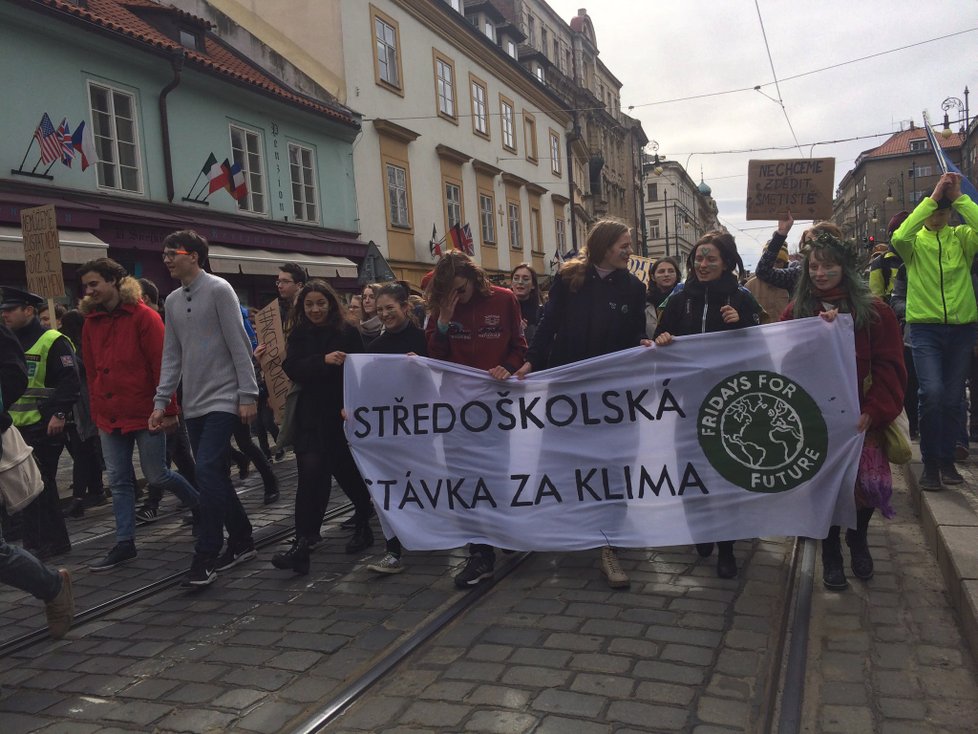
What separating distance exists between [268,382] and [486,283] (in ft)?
9.66

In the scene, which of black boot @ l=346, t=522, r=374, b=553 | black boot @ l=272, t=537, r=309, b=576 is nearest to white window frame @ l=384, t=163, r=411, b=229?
black boot @ l=346, t=522, r=374, b=553

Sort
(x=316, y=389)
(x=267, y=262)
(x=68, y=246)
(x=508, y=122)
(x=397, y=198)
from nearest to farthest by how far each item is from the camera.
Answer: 1. (x=316, y=389)
2. (x=68, y=246)
3. (x=267, y=262)
4. (x=397, y=198)
5. (x=508, y=122)

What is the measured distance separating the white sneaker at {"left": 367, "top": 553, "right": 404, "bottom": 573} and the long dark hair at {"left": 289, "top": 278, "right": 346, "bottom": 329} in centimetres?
151

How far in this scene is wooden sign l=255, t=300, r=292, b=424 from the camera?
7.21m

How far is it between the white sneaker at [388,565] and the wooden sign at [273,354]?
247cm

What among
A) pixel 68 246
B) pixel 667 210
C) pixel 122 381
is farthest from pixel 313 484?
pixel 667 210

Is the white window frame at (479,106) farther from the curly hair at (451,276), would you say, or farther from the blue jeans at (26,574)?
the blue jeans at (26,574)

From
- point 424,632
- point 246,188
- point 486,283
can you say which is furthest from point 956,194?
point 246,188

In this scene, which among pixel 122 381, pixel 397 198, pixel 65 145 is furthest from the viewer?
pixel 397 198

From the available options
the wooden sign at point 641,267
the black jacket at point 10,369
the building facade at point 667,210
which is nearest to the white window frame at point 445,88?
the wooden sign at point 641,267

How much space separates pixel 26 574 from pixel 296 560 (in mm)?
1508

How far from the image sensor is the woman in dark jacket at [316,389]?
5.29 meters

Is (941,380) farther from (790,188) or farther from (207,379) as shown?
(207,379)

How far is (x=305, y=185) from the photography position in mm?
19625
